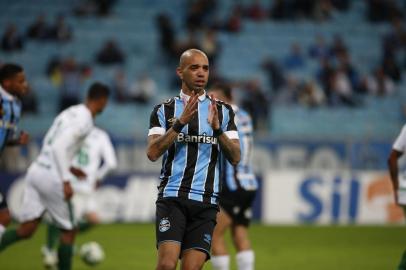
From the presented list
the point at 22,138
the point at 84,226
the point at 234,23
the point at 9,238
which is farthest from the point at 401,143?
the point at 234,23

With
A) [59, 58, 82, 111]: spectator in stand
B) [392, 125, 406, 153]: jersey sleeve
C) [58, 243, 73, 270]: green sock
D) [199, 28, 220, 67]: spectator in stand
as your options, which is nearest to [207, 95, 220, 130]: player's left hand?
[392, 125, 406, 153]: jersey sleeve

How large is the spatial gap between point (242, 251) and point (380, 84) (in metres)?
17.1

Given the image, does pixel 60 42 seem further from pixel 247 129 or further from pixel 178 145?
pixel 178 145

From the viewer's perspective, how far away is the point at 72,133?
926 centimetres

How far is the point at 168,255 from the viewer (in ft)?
21.1

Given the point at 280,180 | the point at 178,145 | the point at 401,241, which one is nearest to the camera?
the point at 178,145

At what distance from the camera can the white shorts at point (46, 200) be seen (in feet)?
31.2

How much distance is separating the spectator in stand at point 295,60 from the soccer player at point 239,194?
16.5 m

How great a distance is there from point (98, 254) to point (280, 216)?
7.97 m

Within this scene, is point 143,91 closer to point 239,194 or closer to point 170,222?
point 239,194

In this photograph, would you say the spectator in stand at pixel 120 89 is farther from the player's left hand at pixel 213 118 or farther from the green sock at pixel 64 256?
the player's left hand at pixel 213 118

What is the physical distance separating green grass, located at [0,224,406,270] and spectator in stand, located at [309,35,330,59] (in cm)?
902

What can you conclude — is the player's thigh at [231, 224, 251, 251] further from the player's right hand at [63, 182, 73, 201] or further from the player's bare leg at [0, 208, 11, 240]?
the player's bare leg at [0, 208, 11, 240]

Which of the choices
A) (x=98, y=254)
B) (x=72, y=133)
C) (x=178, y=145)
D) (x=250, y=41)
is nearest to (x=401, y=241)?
(x=98, y=254)
